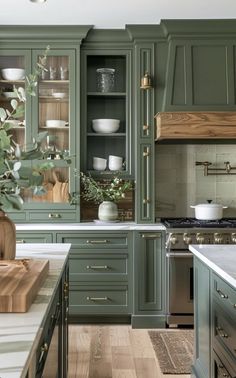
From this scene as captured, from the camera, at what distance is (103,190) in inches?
168

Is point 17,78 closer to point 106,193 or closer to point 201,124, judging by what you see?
point 106,193

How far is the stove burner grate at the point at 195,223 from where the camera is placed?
3.96m

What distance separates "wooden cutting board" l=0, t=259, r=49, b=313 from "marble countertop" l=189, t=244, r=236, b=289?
74cm

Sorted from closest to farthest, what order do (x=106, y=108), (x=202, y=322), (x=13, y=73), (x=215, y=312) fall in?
1. (x=215, y=312)
2. (x=202, y=322)
3. (x=13, y=73)
4. (x=106, y=108)

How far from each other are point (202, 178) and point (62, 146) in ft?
4.71

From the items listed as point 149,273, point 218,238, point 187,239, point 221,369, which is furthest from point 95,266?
point 221,369

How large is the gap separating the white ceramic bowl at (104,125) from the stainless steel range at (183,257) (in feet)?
3.63

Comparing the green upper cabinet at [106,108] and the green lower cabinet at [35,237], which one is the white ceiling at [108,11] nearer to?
the green upper cabinet at [106,108]

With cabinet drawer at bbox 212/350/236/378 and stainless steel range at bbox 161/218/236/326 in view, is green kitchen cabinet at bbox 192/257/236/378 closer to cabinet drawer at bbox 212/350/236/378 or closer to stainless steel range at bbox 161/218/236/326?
cabinet drawer at bbox 212/350/236/378

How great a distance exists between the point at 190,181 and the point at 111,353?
194 cm

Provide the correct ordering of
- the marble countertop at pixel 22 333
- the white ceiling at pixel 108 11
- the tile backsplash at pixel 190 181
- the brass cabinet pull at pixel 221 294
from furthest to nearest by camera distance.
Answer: the tile backsplash at pixel 190 181, the white ceiling at pixel 108 11, the brass cabinet pull at pixel 221 294, the marble countertop at pixel 22 333

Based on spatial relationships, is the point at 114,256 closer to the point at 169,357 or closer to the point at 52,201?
the point at 52,201

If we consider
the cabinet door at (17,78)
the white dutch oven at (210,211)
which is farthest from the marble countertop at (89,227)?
the cabinet door at (17,78)

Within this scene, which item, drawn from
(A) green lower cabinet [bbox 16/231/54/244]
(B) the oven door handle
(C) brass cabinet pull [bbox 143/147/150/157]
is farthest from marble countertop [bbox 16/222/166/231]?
(C) brass cabinet pull [bbox 143/147/150/157]
